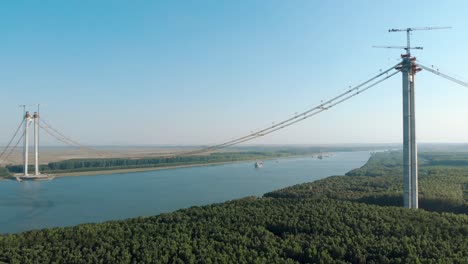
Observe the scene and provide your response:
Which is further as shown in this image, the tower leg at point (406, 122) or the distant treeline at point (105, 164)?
the distant treeline at point (105, 164)

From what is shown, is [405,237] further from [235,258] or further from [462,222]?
[235,258]

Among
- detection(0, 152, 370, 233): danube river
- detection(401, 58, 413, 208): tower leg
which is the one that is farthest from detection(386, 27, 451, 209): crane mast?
detection(0, 152, 370, 233): danube river

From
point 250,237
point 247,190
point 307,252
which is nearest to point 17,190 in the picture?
point 247,190

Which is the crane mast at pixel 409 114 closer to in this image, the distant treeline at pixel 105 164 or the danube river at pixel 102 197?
the danube river at pixel 102 197

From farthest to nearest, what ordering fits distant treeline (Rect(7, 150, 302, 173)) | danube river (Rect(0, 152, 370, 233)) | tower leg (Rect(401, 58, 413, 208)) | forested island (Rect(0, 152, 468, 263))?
distant treeline (Rect(7, 150, 302, 173)) → danube river (Rect(0, 152, 370, 233)) → tower leg (Rect(401, 58, 413, 208)) → forested island (Rect(0, 152, 468, 263))

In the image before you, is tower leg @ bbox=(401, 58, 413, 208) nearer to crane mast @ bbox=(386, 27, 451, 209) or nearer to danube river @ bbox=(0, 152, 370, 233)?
crane mast @ bbox=(386, 27, 451, 209)

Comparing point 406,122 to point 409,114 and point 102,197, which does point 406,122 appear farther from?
point 102,197

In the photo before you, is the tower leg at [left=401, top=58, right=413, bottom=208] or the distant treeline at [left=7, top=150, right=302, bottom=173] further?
the distant treeline at [left=7, top=150, right=302, bottom=173]

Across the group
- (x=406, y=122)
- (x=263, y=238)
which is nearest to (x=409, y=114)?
(x=406, y=122)

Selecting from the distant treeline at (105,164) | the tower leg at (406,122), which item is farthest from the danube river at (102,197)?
the tower leg at (406,122)
